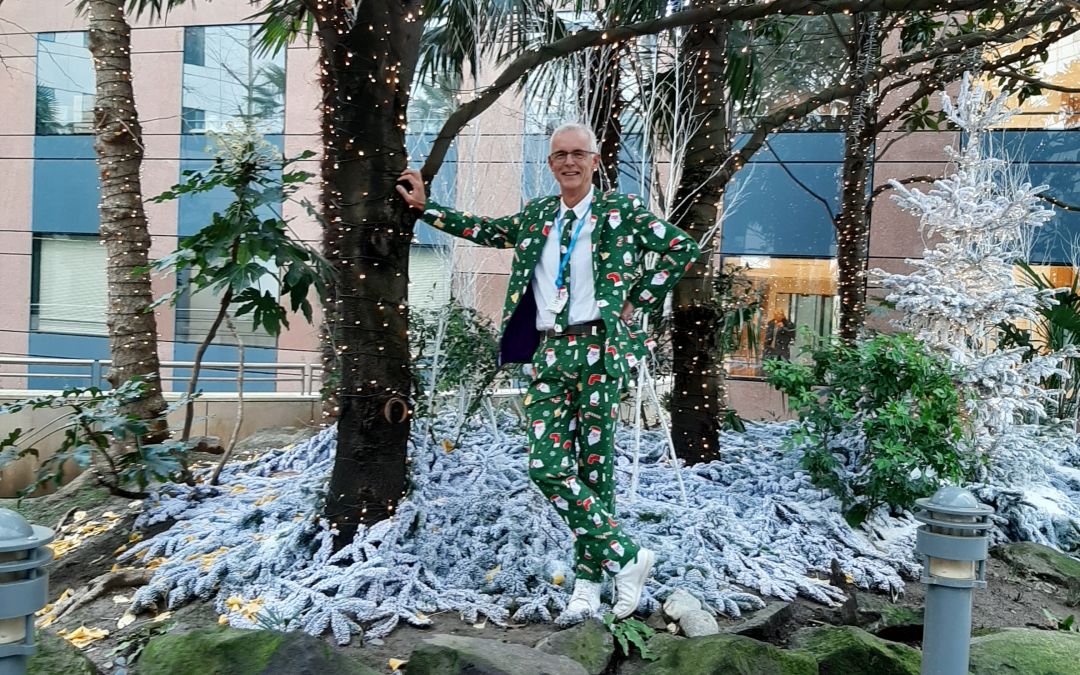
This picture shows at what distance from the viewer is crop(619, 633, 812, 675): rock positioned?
2.77 meters

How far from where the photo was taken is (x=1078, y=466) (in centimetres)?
671

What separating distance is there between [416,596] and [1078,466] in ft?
18.8

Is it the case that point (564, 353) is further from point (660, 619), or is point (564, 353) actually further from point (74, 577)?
point (74, 577)

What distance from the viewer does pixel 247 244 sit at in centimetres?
365

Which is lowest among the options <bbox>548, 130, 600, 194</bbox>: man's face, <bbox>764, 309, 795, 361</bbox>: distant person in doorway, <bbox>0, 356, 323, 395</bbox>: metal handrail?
<bbox>0, 356, 323, 395</bbox>: metal handrail

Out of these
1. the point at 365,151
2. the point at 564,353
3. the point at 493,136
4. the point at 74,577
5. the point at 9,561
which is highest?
the point at 493,136

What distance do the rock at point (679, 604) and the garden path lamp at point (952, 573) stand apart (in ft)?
3.05

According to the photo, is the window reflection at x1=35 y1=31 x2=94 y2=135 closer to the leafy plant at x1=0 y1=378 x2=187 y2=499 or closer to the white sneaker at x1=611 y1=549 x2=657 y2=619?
the leafy plant at x1=0 y1=378 x2=187 y2=499

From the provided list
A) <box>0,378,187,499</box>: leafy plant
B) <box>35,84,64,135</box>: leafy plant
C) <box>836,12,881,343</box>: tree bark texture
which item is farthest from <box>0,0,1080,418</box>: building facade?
<box>0,378,187,499</box>: leafy plant

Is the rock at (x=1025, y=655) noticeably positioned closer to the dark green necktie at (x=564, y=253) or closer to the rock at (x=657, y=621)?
the rock at (x=657, y=621)

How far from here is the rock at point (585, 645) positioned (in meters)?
2.94

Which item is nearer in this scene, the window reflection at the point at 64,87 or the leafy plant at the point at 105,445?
the leafy plant at the point at 105,445

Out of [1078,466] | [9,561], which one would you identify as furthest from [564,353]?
[1078,466]

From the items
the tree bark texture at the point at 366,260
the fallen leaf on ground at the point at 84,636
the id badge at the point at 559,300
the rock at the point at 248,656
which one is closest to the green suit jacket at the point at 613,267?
the id badge at the point at 559,300
